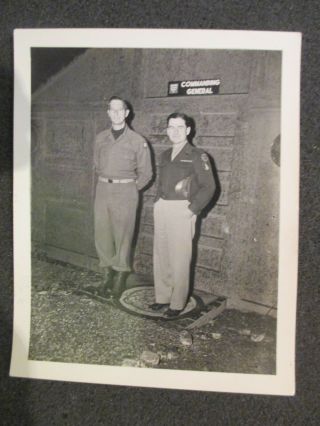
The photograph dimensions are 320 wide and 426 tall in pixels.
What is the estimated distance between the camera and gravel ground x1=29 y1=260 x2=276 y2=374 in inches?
22.1

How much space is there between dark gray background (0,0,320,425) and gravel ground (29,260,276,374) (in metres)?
0.04

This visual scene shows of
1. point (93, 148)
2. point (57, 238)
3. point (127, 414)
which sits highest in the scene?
point (93, 148)

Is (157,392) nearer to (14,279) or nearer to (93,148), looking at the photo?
(14,279)

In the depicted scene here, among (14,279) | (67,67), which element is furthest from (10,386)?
(67,67)

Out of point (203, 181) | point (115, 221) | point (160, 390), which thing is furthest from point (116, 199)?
point (160, 390)

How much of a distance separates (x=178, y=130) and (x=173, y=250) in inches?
7.1

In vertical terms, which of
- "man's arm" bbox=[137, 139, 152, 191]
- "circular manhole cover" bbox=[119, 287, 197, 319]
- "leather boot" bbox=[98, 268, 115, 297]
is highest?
"man's arm" bbox=[137, 139, 152, 191]

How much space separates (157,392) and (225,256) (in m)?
0.23

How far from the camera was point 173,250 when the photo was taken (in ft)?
1.89

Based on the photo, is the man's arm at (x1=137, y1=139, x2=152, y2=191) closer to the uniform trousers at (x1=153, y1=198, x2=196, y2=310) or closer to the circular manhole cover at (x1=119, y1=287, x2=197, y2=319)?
the uniform trousers at (x1=153, y1=198, x2=196, y2=310)

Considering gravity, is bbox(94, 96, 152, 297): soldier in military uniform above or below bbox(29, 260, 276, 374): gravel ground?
above

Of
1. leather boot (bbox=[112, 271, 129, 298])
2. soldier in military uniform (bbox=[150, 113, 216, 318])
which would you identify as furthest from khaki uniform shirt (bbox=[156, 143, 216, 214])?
leather boot (bbox=[112, 271, 129, 298])

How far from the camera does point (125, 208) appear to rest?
1.90 ft

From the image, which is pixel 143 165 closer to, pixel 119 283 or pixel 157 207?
pixel 157 207
